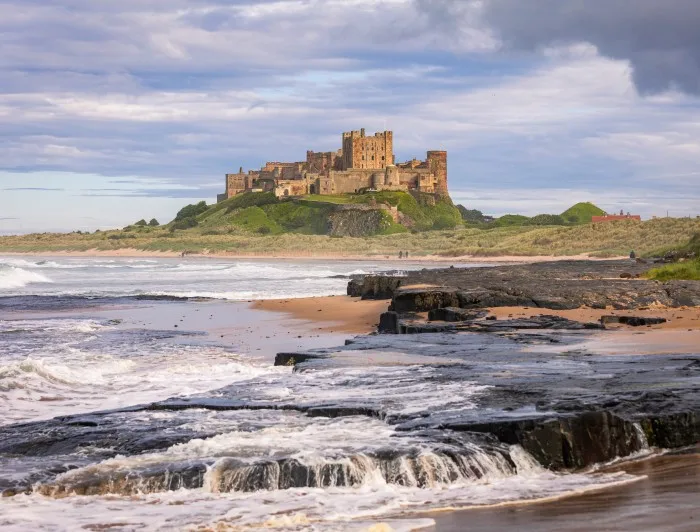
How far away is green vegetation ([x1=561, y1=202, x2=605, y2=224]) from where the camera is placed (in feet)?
489

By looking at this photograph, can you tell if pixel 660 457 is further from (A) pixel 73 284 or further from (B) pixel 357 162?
(B) pixel 357 162

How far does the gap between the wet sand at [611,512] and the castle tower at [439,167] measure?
167 metres

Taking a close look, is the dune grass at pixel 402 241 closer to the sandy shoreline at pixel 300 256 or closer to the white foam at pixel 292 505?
the sandy shoreline at pixel 300 256

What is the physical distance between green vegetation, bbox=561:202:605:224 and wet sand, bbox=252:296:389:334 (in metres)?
117

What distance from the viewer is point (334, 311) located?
98.9ft

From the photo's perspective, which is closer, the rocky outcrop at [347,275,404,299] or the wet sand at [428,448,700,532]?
the wet sand at [428,448,700,532]

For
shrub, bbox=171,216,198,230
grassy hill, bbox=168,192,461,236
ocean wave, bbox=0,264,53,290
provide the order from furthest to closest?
shrub, bbox=171,216,198,230, grassy hill, bbox=168,192,461,236, ocean wave, bbox=0,264,53,290

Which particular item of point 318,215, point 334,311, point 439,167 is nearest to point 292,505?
point 334,311

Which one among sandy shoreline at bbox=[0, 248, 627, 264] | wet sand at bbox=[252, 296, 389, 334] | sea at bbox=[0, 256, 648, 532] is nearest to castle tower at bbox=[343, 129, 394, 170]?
sandy shoreline at bbox=[0, 248, 627, 264]

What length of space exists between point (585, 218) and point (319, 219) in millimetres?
38560

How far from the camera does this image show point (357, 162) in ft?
558

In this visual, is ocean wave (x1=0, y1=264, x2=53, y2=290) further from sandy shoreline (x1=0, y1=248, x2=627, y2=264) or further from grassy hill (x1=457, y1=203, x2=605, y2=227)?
grassy hill (x1=457, y1=203, x2=605, y2=227)

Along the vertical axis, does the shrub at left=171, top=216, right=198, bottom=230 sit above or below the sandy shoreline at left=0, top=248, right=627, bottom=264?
above

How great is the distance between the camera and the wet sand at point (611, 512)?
723 cm
